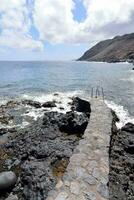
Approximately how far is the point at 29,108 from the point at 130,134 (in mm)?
21634

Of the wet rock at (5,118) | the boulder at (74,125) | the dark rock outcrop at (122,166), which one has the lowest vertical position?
the wet rock at (5,118)

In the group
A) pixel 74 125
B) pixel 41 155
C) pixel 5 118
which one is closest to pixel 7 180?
pixel 41 155

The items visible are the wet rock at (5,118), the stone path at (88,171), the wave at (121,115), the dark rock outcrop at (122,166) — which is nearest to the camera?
the stone path at (88,171)

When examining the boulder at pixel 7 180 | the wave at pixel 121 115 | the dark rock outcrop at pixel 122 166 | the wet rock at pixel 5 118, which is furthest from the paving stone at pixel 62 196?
the wet rock at pixel 5 118

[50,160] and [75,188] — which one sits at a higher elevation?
[75,188]

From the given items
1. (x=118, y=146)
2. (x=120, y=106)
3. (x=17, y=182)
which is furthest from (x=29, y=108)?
(x=17, y=182)

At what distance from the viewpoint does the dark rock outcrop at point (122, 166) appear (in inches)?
523

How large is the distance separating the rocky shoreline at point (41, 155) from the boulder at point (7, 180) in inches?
2.3

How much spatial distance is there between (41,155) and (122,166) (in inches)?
187

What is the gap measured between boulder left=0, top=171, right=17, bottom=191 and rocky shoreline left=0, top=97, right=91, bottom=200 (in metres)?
0.06

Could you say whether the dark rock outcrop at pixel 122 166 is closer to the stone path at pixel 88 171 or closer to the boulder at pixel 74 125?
the stone path at pixel 88 171

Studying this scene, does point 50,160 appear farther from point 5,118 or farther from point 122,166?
point 5,118

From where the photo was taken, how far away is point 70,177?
12828mm

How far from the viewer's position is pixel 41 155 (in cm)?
1681
